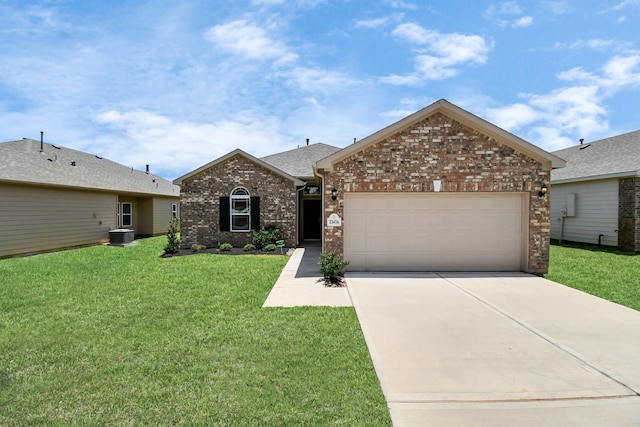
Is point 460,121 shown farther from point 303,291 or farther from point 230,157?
point 230,157

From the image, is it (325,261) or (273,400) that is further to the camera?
(325,261)

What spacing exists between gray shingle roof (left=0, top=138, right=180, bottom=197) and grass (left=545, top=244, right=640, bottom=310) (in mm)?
16916

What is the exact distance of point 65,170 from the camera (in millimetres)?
15320

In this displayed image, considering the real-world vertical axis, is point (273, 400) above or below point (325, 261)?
below

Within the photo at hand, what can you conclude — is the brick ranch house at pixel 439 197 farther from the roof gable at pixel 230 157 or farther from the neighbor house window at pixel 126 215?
the neighbor house window at pixel 126 215

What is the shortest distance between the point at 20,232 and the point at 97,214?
3819mm

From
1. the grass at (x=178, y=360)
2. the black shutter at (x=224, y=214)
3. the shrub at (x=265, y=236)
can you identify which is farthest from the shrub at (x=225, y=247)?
the grass at (x=178, y=360)

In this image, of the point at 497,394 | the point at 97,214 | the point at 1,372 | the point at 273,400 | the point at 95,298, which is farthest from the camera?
the point at 97,214

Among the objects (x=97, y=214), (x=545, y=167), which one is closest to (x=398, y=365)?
(x=545, y=167)

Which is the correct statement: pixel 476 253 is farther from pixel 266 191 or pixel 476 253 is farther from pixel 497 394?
pixel 266 191

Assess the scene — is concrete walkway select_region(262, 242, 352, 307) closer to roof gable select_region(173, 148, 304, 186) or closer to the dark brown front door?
roof gable select_region(173, 148, 304, 186)

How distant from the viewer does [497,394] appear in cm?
337

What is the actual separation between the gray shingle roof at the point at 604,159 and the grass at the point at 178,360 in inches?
566

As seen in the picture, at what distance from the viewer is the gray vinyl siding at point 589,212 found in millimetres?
14070
